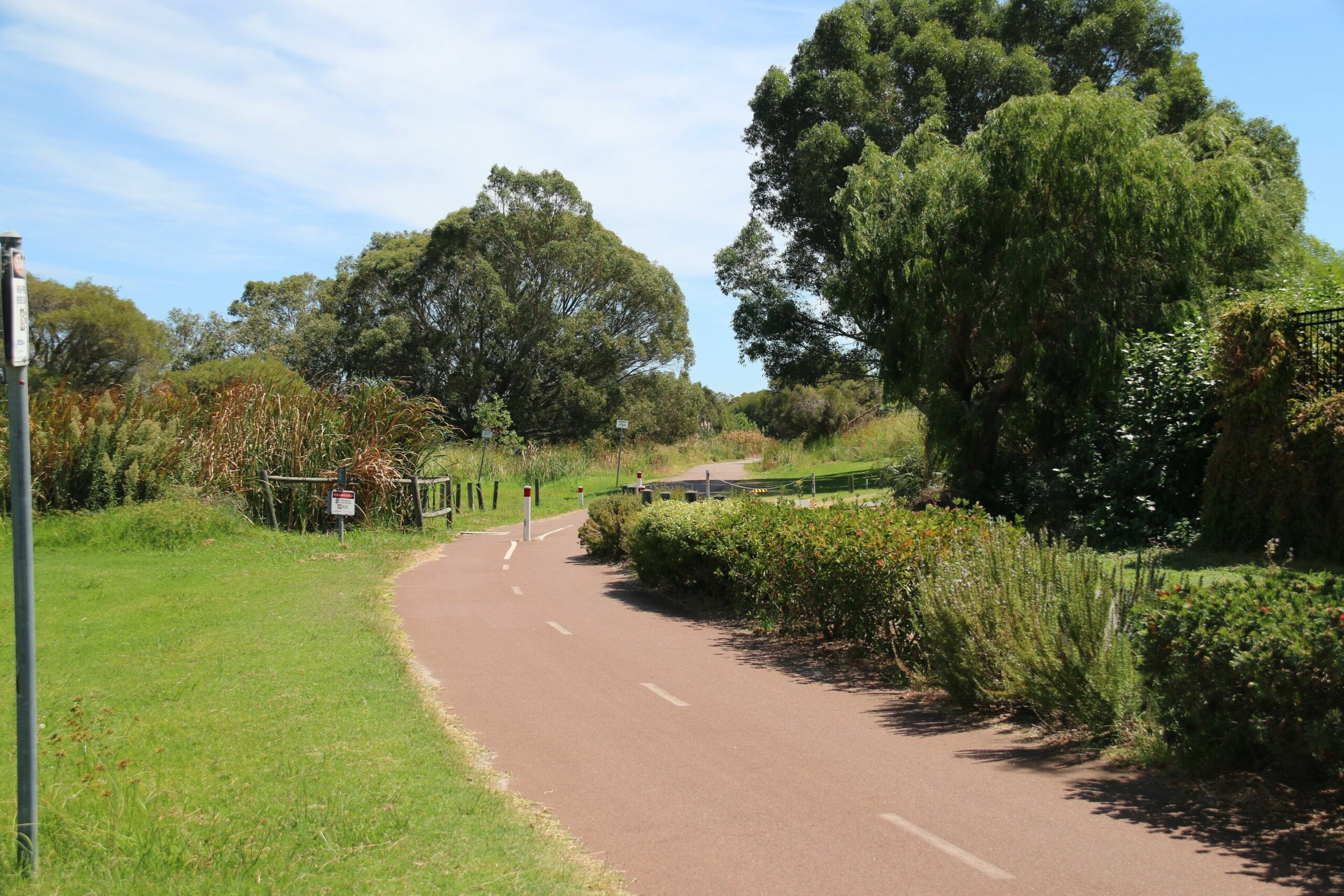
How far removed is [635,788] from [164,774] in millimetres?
2782

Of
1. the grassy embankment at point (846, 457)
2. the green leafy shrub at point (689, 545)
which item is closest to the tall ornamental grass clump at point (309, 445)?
the green leafy shrub at point (689, 545)

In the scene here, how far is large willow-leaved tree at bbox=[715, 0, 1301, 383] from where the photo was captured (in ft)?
109

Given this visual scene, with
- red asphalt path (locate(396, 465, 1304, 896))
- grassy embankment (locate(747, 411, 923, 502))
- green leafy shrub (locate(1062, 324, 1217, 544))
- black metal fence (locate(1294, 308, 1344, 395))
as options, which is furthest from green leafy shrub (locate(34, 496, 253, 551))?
black metal fence (locate(1294, 308, 1344, 395))

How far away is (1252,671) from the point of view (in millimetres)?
5340

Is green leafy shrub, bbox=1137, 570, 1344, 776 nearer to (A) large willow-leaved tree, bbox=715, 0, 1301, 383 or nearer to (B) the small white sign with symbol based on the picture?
(B) the small white sign with symbol

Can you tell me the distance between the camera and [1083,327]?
17328 millimetres

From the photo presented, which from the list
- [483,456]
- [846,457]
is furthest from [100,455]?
[846,457]

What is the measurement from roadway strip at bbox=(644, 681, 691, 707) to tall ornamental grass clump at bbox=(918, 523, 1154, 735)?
6.93 feet

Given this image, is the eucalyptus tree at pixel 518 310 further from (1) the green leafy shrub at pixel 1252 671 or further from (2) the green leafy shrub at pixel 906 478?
(1) the green leafy shrub at pixel 1252 671

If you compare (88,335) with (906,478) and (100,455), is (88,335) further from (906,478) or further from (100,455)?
→ (906,478)

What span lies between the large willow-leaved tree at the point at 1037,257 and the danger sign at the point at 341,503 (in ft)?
35.3

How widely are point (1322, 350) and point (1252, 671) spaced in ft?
→ 29.9

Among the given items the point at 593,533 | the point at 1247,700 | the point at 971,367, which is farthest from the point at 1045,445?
the point at 1247,700

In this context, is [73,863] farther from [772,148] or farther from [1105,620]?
[772,148]
